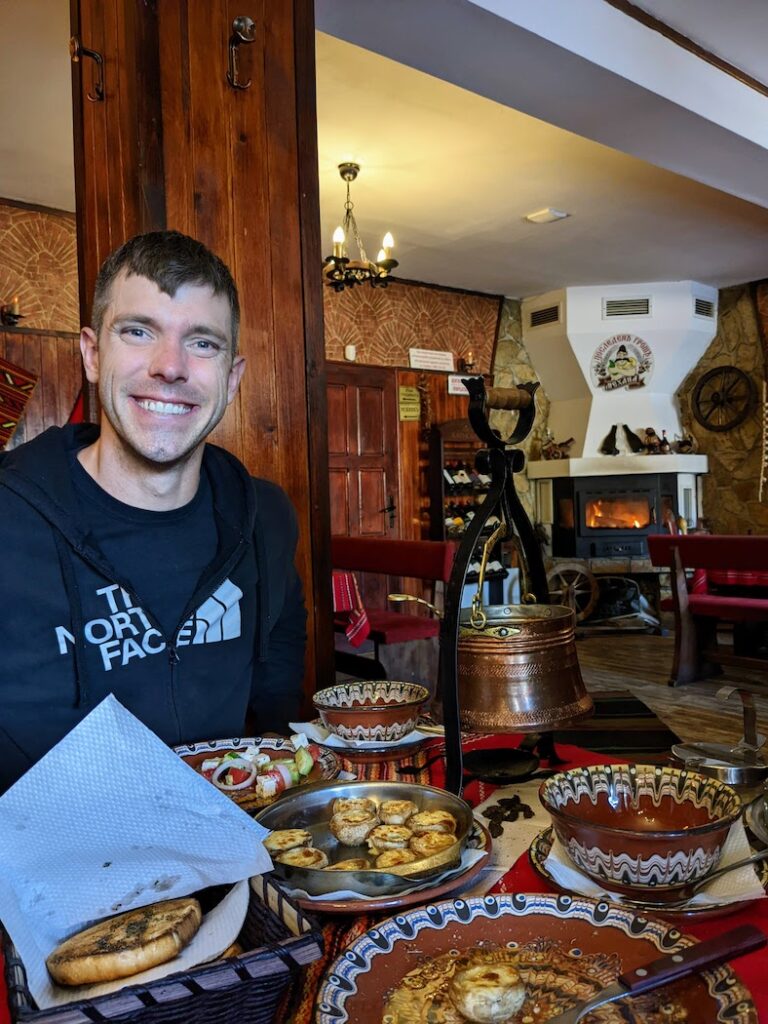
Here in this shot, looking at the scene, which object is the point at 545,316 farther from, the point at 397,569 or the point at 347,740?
the point at 347,740

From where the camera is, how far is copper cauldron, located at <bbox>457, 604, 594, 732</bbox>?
3.76 ft

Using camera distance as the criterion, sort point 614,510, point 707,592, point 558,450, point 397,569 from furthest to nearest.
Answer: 1. point 558,450
2. point 614,510
3. point 707,592
4. point 397,569

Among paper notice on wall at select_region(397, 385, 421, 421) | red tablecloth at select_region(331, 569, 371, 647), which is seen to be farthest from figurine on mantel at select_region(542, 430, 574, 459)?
red tablecloth at select_region(331, 569, 371, 647)

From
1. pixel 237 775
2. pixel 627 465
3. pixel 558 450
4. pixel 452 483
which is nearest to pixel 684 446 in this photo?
pixel 627 465

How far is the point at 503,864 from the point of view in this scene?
1.02 meters

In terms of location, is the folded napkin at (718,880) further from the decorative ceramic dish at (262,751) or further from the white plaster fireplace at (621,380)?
the white plaster fireplace at (621,380)

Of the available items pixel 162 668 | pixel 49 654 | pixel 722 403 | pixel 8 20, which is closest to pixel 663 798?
pixel 162 668

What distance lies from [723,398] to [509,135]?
4.76m

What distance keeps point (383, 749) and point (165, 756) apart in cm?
54

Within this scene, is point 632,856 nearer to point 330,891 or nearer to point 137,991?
point 330,891

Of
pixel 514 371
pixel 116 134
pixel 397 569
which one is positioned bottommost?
pixel 397 569

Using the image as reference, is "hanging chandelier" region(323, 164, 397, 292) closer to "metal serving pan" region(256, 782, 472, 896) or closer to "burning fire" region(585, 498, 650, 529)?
"burning fire" region(585, 498, 650, 529)

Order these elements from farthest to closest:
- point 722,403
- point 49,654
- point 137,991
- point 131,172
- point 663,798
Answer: point 722,403, point 131,172, point 49,654, point 663,798, point 137,991

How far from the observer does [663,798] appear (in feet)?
3.41
